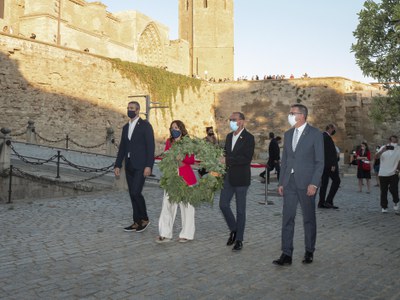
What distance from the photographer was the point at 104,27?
1575 inches

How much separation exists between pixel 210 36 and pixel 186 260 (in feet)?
154

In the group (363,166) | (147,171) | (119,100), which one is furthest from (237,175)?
(119,100)

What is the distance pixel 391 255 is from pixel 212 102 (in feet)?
105

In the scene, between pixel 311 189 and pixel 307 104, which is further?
pixel 307 104

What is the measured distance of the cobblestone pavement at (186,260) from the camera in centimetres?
373

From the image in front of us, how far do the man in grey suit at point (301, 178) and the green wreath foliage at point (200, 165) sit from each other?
3.23ft

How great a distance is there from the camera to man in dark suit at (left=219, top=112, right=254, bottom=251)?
532 centimetres

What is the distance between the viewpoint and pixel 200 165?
556 centimetres

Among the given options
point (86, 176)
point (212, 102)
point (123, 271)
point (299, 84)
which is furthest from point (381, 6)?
point (212, 102)

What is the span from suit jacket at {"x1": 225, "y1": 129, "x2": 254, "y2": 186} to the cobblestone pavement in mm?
858

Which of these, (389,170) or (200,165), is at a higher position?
(200,165)

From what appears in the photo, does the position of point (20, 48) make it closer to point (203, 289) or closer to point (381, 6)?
point (381, 6)

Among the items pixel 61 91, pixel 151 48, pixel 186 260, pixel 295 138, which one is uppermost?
pixel 151 48

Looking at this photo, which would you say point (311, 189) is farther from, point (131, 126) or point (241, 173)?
point (131, 126)
